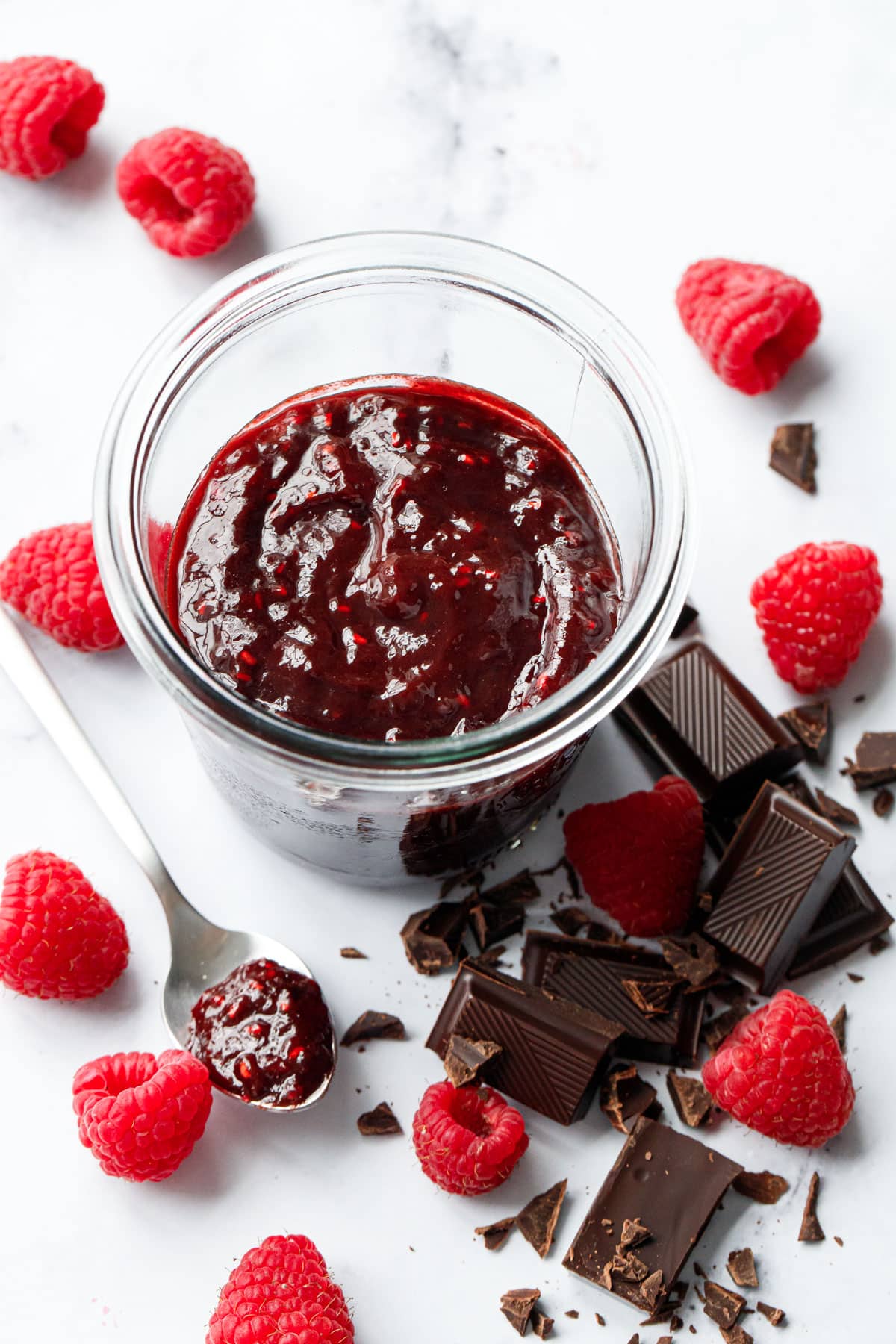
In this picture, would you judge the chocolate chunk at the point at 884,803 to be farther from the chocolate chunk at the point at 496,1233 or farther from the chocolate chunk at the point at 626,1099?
the chocolate chunk at the point at 496,1233

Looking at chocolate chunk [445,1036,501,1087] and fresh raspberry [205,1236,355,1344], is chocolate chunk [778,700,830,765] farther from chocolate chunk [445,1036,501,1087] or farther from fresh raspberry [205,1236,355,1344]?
fresh raspberry [205,1236,355,1344]

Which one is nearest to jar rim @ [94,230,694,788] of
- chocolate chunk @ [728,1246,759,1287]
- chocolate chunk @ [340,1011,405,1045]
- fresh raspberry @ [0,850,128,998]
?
fresh raspberry @ [0,850,128,998]

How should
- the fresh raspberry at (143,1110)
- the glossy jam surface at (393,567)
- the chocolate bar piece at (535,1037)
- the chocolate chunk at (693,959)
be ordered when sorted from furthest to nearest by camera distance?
the chocolate chunk at (693,959) → the chocolate bar piece at (535,1037) → the fresh raspberry at (143,1110) → the glossy jam surface at (393,567)

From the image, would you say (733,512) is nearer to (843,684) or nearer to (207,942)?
(843,684)

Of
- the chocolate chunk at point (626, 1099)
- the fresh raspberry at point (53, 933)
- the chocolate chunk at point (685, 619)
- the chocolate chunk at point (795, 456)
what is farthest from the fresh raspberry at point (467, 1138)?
the chocolate chunk at point (795, 456)

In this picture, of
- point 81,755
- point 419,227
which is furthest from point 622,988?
point 419,227

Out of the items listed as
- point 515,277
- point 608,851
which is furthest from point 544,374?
point 608,851

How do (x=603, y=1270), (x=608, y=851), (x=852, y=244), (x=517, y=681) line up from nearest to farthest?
(x=517, y=681)
(x=603, y=1270)
(x=608, y=851)
(x=852, y=244)
